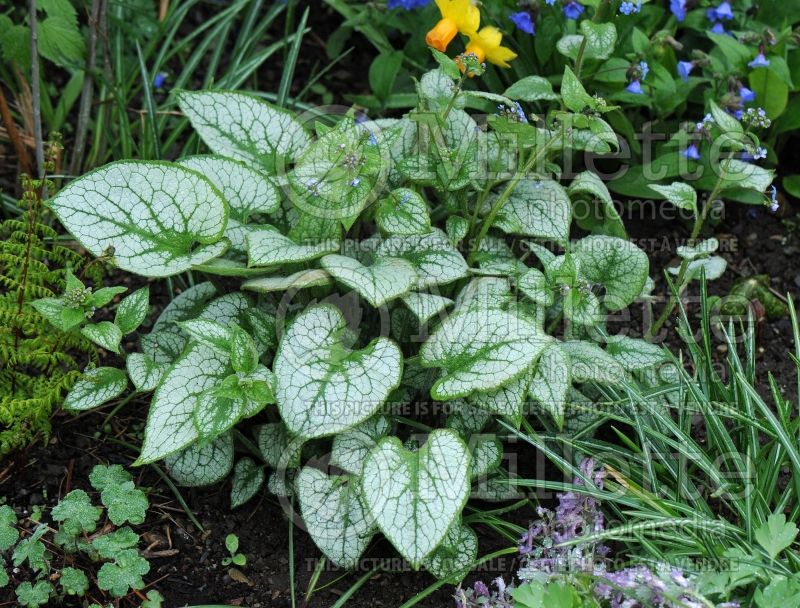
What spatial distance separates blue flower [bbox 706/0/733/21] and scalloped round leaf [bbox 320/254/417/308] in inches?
59.2

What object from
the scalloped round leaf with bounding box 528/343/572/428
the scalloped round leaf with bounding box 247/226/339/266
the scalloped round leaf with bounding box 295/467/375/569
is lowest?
the scalloped round leaf with bounding box 295/467/375/569

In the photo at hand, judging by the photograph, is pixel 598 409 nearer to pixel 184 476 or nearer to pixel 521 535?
pixel 521 535

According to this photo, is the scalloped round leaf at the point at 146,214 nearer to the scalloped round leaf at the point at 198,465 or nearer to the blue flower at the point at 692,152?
the scalloped round leaf at the point at 198,465

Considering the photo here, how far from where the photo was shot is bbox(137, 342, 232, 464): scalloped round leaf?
76.0 inches

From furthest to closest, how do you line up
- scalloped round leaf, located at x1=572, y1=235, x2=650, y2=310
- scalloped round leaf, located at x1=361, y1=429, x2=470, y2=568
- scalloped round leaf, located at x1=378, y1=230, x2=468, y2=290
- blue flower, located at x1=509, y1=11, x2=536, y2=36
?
blue flower, located at x1=509, y1=11, x2=536, y2=36
scalloped round leaf, located at x1=572, y1=235, x2=650, y2=310
scalloped round leaf, located at x1=378, y1=230, x2=468, y2=290
scalloped round leaf, located at x1=361, y1=429, x2=470, y2=568

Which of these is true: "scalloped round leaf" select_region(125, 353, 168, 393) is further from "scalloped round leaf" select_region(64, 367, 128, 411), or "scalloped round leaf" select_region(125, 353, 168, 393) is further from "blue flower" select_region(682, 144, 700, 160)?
"blue flower" select_region(682, 144, 700, 160)

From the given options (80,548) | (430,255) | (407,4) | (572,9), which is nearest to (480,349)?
(430,255)

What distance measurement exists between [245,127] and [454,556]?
3.91 ft

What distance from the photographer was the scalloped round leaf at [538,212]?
2348 mm

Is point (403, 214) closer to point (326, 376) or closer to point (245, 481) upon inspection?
point (326, 376)

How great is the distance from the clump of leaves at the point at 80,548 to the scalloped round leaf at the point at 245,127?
864 mm

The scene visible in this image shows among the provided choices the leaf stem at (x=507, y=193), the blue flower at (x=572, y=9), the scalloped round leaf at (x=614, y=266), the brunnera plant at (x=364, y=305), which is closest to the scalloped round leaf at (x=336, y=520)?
the brunnera plant at (x=364, y=305)

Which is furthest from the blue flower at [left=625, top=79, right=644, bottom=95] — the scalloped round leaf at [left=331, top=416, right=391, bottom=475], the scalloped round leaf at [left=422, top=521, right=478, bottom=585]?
the scalloped round leaf at [left=422, top=521, right=478, bottom=585]

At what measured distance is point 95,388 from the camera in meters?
2.11
